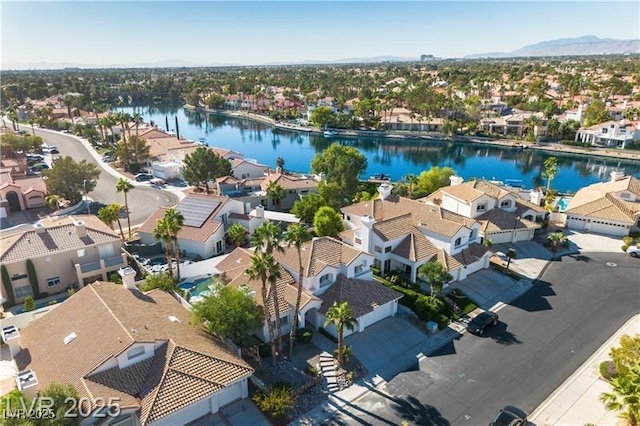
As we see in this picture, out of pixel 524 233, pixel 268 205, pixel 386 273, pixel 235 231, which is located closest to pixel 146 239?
pixel 235 231

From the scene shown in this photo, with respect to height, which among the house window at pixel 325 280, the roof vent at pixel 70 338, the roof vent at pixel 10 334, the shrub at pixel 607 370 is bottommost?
the shrub at pixel 607 370

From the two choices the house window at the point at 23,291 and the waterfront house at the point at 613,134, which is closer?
the house window at the point at 23,291

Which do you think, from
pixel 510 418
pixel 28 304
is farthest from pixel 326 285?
pixel 28 304

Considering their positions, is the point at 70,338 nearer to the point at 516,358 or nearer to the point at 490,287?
the point at 516,358

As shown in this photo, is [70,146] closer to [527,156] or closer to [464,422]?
[464,422]

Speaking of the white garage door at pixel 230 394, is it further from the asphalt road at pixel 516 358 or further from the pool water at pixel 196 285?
the pool water at pixel 196 285

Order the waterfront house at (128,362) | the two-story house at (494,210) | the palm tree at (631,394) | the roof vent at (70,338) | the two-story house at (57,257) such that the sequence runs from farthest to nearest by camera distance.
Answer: the two-story house at (494,210), the two-story house at (57,257), the roof vent at (70,338), the waterfront house at (128,362), the palm tree at (631,394)

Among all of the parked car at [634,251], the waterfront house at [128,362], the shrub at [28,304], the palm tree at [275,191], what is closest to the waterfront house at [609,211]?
the parked car at [634,251]
